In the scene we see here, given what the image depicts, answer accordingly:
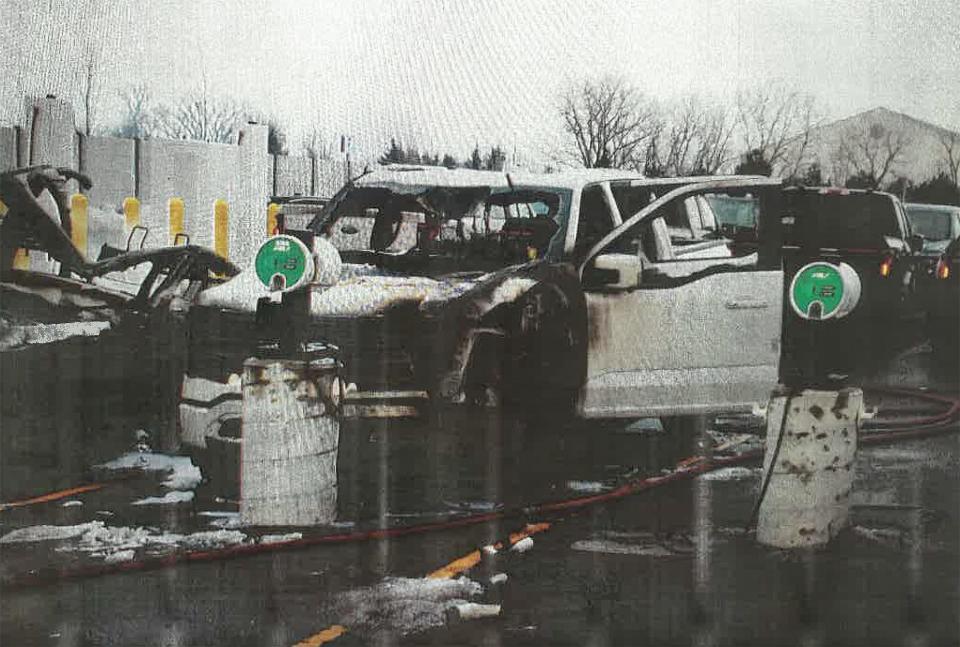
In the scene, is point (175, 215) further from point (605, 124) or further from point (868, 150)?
point (868, 150)

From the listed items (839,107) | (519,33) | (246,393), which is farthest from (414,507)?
(839,107)

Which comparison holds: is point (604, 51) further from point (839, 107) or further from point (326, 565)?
point (326, 565)

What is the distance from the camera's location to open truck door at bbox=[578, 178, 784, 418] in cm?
514

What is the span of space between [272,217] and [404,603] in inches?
83.3

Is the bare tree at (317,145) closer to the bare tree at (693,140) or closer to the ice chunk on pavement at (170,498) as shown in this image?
the bare tree at (693,140)

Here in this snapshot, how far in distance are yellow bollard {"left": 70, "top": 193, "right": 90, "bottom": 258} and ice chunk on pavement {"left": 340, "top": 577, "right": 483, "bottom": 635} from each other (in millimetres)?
2409

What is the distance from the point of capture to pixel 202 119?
541 cm

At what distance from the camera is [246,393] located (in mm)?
5012

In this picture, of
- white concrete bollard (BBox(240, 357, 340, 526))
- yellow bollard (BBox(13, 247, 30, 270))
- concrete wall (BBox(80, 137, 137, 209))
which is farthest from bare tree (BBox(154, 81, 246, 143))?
white concrete bollard (BBox(240, 357, 340, 526))

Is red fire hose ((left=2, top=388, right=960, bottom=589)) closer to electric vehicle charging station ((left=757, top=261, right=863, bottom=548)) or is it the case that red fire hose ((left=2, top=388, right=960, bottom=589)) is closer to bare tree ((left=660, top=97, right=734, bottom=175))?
electric vehicle charging station ((left=757, top=261, right=863, bottom=548))

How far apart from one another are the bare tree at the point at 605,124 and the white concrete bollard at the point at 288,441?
1632mm

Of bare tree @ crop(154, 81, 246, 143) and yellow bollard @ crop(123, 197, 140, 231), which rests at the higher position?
bare tree @ crop(154, 81, 246, 143)

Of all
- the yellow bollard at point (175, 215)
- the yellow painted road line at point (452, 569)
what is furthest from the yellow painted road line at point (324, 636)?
the yellow bollard at point (175, 215)

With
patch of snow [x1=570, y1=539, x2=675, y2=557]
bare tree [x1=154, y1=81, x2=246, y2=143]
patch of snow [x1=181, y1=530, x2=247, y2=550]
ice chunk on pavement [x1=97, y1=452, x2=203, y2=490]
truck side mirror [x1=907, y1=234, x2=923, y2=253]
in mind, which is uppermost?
bare tree [x1=154, y1=81, x2=246, y2=143]
